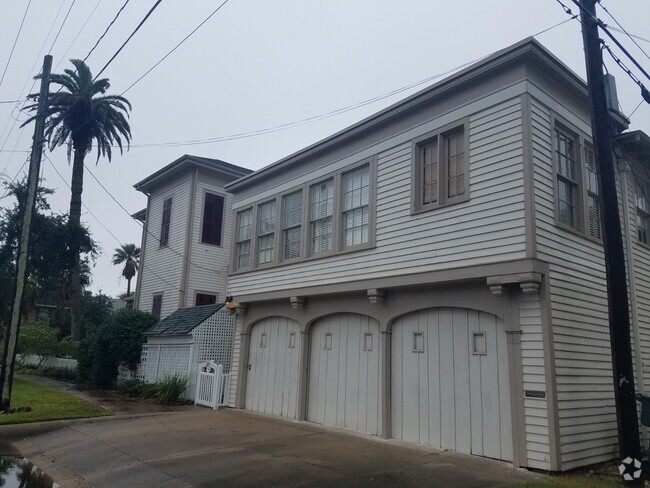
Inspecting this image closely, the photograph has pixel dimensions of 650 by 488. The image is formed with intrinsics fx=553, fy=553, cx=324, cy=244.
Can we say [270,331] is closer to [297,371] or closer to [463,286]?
[297,371]

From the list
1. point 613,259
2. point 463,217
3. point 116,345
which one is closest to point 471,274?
point 463,217

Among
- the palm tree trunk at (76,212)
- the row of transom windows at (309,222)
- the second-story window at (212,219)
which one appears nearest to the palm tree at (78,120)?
the palm tree trunk at (76,212)

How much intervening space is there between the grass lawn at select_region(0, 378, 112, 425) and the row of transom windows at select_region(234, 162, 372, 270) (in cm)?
543

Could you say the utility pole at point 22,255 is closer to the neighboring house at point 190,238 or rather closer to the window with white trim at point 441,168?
the neighboring house at point 190,238

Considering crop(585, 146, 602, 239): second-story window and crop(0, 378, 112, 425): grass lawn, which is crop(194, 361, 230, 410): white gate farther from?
crop(585, 146, 602, 239): second-story window

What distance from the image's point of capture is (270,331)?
14609mm

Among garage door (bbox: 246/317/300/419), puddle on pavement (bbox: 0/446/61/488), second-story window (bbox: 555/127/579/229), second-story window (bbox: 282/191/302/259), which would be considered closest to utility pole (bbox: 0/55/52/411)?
puddle on pavement (bbox: 0/446/61/488)

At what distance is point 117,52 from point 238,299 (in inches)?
277

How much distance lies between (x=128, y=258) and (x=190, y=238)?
34.1 m

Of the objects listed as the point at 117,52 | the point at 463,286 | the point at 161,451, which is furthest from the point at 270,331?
the point at 117,52

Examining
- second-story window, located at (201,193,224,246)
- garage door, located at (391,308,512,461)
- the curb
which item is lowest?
the curb

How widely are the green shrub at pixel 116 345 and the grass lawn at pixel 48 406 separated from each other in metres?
1.71

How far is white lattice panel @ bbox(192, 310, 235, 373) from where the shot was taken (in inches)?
640

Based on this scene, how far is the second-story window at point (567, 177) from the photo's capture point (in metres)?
9.60
